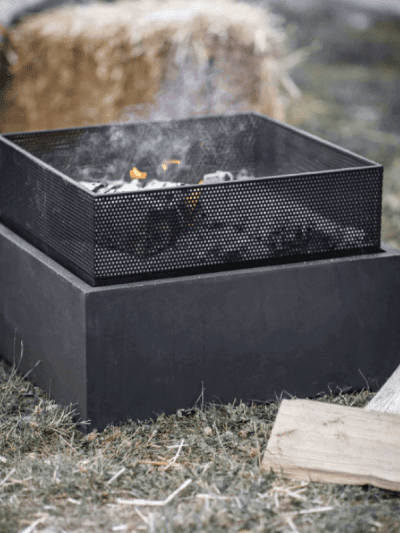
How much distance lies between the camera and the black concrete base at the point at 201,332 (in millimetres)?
3207

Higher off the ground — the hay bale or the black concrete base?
the hay bale

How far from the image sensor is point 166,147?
4156 mm

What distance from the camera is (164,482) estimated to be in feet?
9.53

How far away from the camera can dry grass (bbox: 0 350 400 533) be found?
267 centimetres

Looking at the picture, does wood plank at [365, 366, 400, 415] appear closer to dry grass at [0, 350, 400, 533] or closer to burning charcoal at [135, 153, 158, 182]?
dry grass at [0, 350, 400, 533]

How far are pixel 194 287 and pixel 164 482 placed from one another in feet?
2.48

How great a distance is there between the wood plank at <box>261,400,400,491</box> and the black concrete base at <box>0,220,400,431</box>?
41 cm

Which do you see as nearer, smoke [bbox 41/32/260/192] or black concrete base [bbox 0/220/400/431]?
black concrete base [bbox 0/220/400/431]

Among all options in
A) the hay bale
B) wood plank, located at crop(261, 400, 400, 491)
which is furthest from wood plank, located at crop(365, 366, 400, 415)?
Result: the hay bale

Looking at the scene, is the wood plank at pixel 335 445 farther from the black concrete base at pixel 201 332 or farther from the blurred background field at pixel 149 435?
the black concrete base at pixel 201 332

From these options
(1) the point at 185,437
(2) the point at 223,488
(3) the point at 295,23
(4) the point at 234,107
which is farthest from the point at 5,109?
(3) the point at 295,23

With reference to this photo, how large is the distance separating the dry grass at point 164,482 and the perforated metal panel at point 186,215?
0.59 meters

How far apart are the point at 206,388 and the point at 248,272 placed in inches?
19.2

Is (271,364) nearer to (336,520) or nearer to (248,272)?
(248,272)
